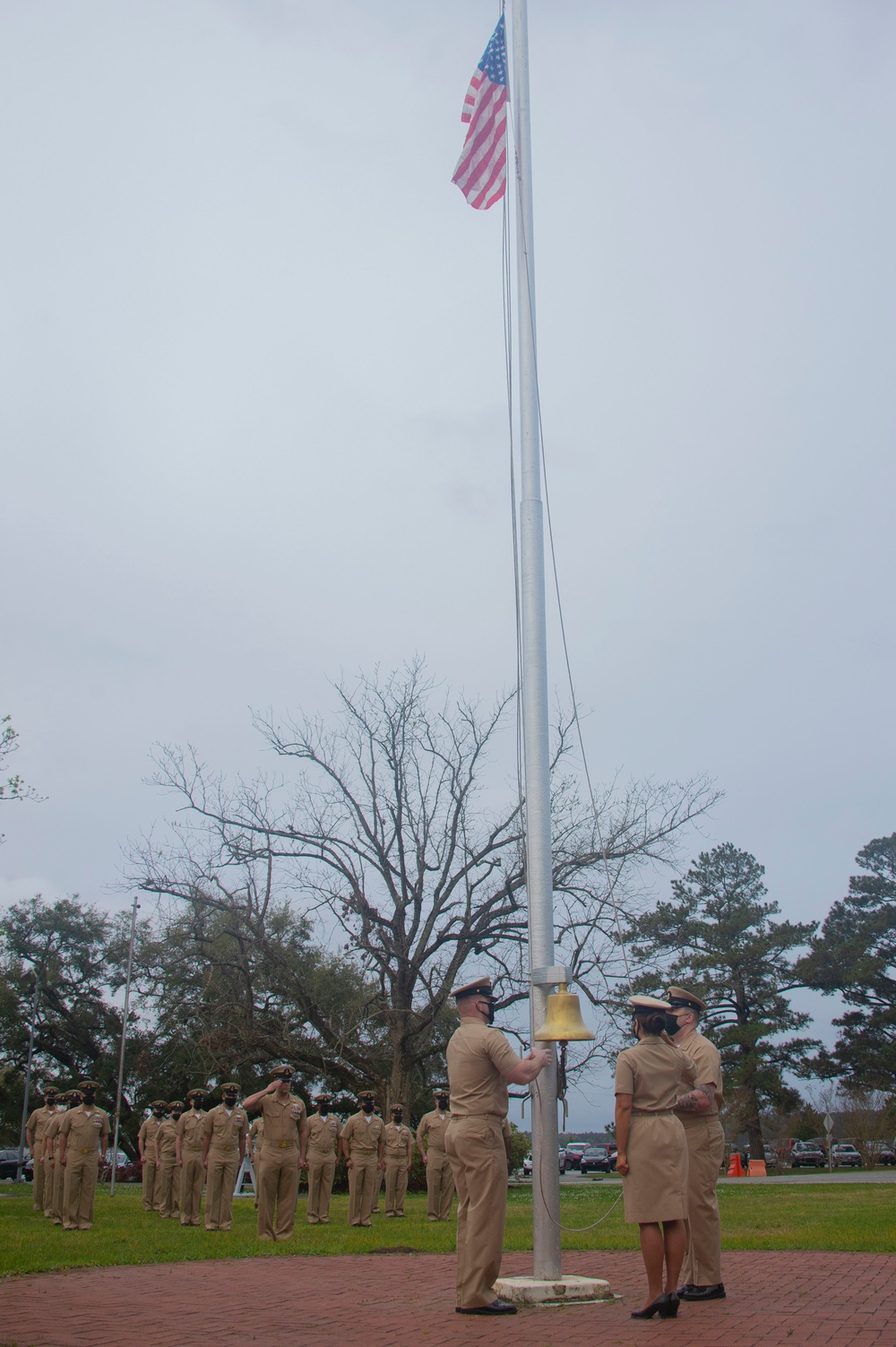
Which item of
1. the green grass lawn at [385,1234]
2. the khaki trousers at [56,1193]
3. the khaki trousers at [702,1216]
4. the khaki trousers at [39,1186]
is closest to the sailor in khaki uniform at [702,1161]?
the khaki trousers at [702,1216]

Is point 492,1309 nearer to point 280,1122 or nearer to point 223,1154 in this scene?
point 280,1122

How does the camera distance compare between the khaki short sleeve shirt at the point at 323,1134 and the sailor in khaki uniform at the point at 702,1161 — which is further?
the khaki short sleeve shirt at the point at 323,1134

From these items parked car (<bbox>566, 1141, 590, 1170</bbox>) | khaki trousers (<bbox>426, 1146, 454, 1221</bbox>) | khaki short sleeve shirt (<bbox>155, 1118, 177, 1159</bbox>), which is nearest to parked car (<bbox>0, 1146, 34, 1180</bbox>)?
parked car (<bbox>566, 1141, 590, 1170</bbox>)

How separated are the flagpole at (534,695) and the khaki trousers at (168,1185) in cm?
1236

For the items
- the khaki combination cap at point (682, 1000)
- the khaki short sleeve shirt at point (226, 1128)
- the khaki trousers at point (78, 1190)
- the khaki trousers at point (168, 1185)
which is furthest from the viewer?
the khaki trousers at point (168, 1185)

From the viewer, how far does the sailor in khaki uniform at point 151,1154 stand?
21016mm

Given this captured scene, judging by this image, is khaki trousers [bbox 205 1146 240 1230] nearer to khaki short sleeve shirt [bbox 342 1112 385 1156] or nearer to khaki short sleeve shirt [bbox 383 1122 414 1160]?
khaki short sleeve shirt [bbox 342 1112 385 1156]

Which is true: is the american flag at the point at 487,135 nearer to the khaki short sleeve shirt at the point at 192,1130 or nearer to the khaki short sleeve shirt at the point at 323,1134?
the khaki short sleeve shirt at the point at 192,1130

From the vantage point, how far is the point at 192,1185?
16656 mm

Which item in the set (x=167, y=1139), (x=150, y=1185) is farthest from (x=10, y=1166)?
(x=167, y=1139)

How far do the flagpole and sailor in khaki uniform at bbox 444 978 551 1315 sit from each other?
0.42m

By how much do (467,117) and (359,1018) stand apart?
20.2 metres

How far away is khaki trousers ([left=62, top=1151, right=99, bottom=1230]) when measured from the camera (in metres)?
15.3

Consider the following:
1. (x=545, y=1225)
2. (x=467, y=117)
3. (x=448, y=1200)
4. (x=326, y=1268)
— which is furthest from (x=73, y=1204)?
(x=467, y=117)
